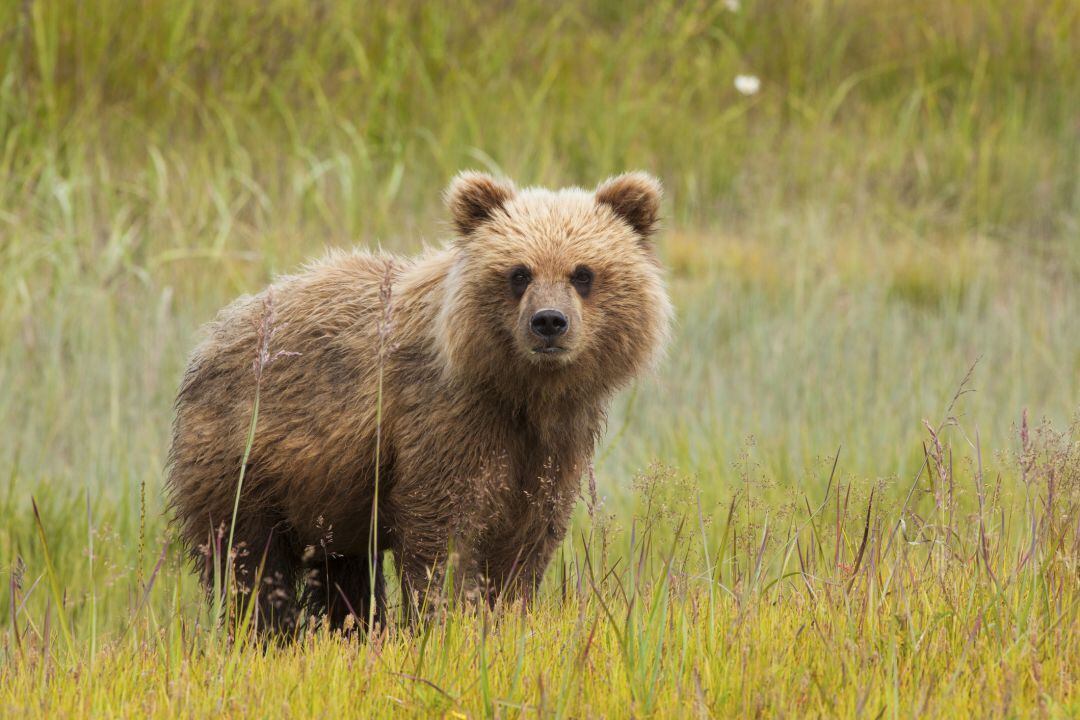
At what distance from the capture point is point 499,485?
15.4 feet

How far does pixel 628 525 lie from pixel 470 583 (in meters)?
1.78

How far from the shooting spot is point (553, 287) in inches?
183

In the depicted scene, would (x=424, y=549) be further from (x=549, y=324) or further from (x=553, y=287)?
(x=553, y=287)

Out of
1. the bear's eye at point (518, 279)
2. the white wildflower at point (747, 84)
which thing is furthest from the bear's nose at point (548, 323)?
the white wildflower at point (747, 84)

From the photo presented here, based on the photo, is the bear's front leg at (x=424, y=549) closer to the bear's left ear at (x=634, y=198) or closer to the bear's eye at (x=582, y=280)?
the bear's eye at (x=582, y=280)

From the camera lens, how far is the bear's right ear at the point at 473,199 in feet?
16.4

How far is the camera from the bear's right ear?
4.98 metres

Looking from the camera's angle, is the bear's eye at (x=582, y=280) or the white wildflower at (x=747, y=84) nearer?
the bear's eye at (x=582, y=280)

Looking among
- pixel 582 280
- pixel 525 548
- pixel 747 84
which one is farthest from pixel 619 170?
pixel 525 548

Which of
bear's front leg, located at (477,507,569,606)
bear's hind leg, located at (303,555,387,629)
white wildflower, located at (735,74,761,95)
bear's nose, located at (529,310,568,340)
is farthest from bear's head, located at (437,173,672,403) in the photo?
white wildflower, located at (735,74,761,95)

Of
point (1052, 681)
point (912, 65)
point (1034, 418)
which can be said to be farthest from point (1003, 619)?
point (912, 65)

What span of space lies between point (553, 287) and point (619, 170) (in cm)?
617

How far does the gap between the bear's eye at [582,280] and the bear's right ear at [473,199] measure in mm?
435

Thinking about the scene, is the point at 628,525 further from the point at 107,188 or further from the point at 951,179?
the point at 951,179
